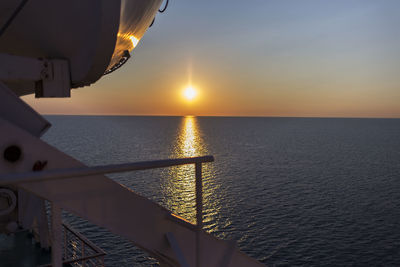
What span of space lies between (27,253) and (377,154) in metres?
101

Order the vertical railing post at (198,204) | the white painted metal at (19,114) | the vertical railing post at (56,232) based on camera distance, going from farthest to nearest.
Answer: the vertical railing post at (198,204) → the white painted metal at (19,114) → the vertical railing post at (56,232)

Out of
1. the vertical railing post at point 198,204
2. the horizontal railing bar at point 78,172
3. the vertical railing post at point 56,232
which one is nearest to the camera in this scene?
the horizontal railing bar at point 78,172

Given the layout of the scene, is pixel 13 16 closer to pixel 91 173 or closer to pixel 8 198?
pixel 91 173

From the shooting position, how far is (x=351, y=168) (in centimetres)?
6950

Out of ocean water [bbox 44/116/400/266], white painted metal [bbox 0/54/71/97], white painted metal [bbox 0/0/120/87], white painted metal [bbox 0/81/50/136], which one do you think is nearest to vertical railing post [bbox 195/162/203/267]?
white painted metal [bbox 0/81/50/136]

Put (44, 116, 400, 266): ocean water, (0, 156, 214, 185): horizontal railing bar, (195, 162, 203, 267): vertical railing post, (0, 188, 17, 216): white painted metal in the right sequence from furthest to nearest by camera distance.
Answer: (44, 116, 400, 266): ocean water
(0, 188, 17, 216): white painted metal
(195, 162, 203, 267): vertical railing post
(0, 156, 214, 185): horizontal railing bar

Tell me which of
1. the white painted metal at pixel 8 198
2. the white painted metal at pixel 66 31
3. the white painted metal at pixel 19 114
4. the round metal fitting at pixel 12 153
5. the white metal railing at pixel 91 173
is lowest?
the white painted metal at pixel 8 198

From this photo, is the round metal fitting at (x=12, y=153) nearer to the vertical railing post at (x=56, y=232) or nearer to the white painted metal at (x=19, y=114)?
the white painted metal at (x=19, y=114)

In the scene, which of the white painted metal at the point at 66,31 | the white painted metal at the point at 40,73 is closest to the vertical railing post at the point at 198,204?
the white painted metal at the point at 66,31

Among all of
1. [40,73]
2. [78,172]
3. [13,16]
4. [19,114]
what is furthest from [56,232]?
[13,16]

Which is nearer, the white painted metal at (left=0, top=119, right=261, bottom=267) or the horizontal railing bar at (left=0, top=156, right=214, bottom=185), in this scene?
the horizontal railing bar at (left=0, top=156, right=214, bottom=185)

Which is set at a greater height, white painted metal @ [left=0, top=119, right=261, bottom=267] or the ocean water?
white painted metal @ [left=0, top=119, right=261, bottom=267]

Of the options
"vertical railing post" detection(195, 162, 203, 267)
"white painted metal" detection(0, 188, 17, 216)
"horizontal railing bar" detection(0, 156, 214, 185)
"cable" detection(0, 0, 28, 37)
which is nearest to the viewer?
"horizontal railing bar" detection(0, 156, 214, 185)

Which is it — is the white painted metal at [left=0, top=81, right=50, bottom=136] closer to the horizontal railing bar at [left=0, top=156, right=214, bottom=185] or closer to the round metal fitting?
the round metal fitting
